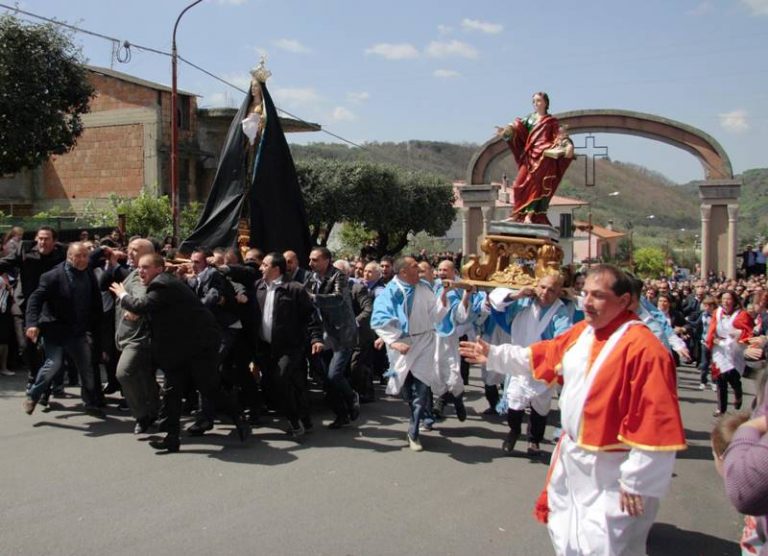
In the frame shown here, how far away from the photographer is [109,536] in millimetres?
4602

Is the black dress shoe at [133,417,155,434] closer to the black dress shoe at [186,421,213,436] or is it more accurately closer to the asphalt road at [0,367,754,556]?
the asphalt road at [0,367,754,556]

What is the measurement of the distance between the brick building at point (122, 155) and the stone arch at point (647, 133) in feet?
46.3

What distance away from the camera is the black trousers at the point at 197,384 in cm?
645

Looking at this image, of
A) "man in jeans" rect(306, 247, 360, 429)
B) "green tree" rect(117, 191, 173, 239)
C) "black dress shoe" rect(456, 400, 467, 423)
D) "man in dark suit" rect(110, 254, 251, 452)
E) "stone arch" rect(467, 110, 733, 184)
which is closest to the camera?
"man in dark suit" rect(110, 254, 251, 452)

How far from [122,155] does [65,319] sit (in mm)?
26217

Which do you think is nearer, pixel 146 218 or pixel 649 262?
pixel 146 218

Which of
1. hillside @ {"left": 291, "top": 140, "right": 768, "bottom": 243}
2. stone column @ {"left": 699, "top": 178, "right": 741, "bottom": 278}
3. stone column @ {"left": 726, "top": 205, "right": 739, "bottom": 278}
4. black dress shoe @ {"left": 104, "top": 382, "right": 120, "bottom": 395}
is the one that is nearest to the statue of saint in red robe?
black dress shoe @ {"left": 104, "top": 382, "right": 120, "bottom": 395}

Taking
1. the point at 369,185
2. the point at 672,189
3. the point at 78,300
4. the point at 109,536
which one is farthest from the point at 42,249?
the point at 672,189

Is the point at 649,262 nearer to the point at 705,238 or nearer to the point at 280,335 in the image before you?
the point at 705,238

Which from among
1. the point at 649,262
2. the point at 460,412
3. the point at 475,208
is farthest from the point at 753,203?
the point at 460,412

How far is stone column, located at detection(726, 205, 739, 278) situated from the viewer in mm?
23906

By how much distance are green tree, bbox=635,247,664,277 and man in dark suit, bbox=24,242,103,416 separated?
53.6 metres

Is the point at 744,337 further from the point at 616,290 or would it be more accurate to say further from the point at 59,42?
the point at 59,42

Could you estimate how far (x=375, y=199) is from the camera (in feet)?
123
